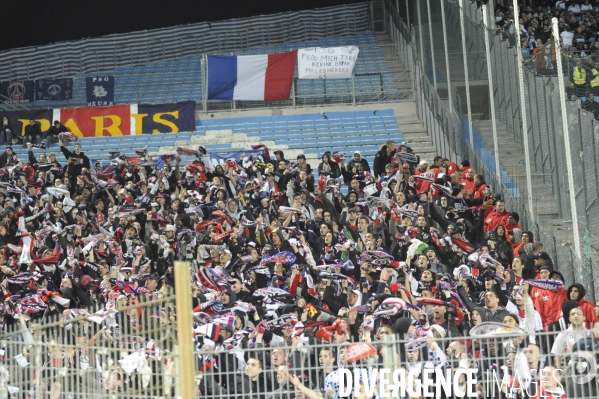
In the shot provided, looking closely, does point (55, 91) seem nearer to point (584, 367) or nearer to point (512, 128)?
point (512, 128)

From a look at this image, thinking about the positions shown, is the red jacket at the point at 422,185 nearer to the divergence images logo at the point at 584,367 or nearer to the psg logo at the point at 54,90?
the divergence images logo at the point at 584,367

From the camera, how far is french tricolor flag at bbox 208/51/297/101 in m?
33.0

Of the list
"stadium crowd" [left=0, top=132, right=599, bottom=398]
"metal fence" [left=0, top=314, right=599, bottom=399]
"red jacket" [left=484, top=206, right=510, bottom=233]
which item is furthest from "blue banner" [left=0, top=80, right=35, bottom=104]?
"metal fence" [left=0, top=314, right=599, bottom=399]

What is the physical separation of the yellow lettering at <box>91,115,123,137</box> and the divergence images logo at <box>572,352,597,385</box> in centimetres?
2443

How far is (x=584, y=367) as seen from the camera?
964cm

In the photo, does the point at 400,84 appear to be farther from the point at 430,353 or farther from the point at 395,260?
the point at 430,353

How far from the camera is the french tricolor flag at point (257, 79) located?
108 ft

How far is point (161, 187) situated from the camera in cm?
2456

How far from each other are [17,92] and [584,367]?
2823 cm

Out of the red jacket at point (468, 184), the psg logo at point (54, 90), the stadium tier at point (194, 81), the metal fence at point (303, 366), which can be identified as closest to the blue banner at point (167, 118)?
the stadium tier at point (194, 81)

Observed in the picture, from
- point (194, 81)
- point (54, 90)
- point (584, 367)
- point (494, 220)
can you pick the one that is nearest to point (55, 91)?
point (54, 90)

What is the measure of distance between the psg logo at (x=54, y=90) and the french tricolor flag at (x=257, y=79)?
16.7ft

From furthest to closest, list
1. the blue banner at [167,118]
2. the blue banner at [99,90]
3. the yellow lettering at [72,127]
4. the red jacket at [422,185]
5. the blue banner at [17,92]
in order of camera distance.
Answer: the blue banner at [17,92] → the blue banner at [99,90] → the yellow lettering at [72,127] → the blue banner at [167,118] → the red jacket at [422,185]

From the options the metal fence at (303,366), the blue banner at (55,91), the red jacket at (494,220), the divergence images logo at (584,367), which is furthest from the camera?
the blue banner at (55,91)
